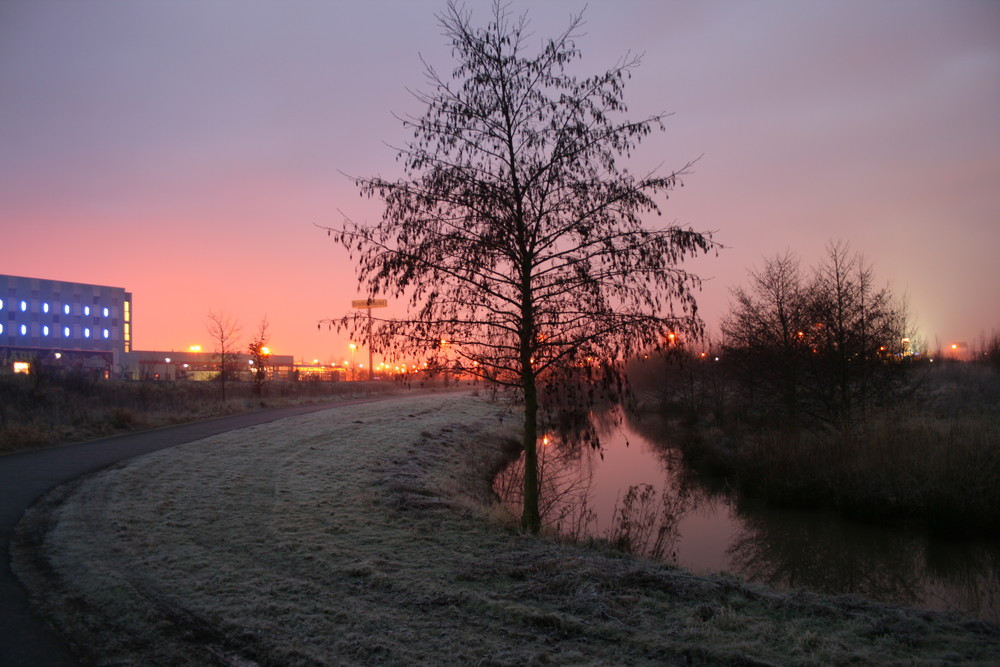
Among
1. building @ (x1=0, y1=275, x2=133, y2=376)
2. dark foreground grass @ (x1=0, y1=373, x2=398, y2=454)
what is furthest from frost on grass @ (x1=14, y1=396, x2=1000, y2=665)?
building @ (x1=0, y1=275, x2=133, y2=376)

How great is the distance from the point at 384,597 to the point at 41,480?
8.61 meters

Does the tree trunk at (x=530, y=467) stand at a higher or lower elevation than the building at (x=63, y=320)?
lower

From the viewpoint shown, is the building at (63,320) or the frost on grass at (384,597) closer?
the frost on grass at (384,597)

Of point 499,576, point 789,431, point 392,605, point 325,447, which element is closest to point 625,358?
point 499,576

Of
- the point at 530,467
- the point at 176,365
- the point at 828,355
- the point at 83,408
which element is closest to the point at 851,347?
the point at 828,355

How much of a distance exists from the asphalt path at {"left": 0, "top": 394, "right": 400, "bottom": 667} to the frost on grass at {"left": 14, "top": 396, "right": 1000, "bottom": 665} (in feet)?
0.53

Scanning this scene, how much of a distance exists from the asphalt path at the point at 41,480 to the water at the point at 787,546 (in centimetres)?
559

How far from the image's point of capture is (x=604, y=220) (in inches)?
310

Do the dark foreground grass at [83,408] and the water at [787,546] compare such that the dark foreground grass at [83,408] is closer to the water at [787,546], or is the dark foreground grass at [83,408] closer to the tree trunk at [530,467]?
the water at [787,546]

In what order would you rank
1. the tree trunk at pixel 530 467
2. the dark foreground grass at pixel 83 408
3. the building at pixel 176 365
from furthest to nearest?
the building at pixel 176 365 → the dark foreground grass at pixel 83 408 → the tree trunk at pixel 530 467

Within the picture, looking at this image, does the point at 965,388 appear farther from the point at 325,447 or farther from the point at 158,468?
the point at 158,468

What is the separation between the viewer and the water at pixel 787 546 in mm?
9367

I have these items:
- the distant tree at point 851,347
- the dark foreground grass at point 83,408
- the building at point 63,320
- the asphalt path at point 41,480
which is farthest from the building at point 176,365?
the distant tree at point 851,347

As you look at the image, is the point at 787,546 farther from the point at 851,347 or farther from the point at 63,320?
the point at 63,320
